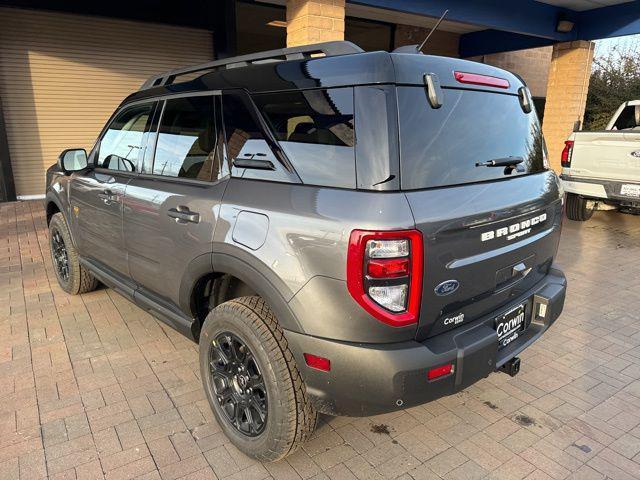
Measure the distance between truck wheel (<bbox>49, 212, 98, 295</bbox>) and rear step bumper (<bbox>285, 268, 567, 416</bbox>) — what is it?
9.57 ft

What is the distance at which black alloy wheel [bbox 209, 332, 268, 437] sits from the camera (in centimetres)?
232

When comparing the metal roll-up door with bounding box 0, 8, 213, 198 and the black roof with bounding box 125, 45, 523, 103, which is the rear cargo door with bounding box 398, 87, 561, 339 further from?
the metal roll-up door with bounding box 0, 8, 213, 198

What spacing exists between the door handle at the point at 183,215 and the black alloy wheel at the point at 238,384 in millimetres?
627

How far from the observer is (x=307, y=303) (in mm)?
1956

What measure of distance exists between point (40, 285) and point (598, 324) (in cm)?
525

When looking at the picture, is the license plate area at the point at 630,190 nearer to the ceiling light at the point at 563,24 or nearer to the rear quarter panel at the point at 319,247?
the ceiling light at the point at 563,24

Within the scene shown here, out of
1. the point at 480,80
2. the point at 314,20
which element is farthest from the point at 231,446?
the point at 314,20

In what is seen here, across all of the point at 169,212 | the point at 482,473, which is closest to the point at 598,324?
the point at 482,473

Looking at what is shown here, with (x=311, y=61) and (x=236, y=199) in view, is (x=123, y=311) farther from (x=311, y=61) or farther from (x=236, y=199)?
(x=311, y=61)

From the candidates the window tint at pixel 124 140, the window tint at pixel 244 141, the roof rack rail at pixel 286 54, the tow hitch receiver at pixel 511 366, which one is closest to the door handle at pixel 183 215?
the window tint at pixel 244 141

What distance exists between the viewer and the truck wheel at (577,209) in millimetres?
7602

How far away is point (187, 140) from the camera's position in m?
2.80

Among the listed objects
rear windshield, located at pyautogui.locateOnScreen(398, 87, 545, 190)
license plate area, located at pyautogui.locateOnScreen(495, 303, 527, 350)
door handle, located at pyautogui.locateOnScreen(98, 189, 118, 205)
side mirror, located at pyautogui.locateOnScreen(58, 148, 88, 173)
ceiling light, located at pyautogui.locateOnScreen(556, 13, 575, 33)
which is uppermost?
ceiling light, located at pyautogui.locateOnScreen(556, 13, 575, 33)

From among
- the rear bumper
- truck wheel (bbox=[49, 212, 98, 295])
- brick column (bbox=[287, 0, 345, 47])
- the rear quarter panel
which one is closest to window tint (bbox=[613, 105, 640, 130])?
the rear bumper
